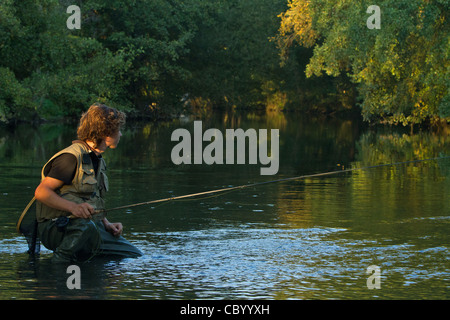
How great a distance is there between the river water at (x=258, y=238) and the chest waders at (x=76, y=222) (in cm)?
20

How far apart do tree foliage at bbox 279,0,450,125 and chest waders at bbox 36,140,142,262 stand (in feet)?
59.6

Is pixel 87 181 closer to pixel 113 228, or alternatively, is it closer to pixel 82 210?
pixel 82 210

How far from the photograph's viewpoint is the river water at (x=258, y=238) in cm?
752

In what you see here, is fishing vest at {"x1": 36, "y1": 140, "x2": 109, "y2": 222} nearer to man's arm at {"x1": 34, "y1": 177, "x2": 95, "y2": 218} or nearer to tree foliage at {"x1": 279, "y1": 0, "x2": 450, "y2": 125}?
man's arm at {"x1": 34, "y1": 177, "x2": 95, "y2": 218}

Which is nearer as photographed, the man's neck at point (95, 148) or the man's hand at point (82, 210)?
the man's hand at point (82, 210)

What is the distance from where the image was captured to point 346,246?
948cm

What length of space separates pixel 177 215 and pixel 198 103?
6955 cm

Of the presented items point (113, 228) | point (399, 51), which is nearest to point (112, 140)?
point (113, 228)

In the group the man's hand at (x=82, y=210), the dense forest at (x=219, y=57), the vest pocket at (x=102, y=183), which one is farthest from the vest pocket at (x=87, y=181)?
the dense forest at (x=219, y=57)

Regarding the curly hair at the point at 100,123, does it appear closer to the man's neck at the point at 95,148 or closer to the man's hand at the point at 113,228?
the man's neck at the point at 95,148

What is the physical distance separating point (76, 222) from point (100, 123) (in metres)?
0.95

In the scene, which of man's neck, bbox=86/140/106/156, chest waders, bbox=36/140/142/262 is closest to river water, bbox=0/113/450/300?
chest waders, bbox=36/140/142/262

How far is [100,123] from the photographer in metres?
8.14

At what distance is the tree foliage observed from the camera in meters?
25.1
